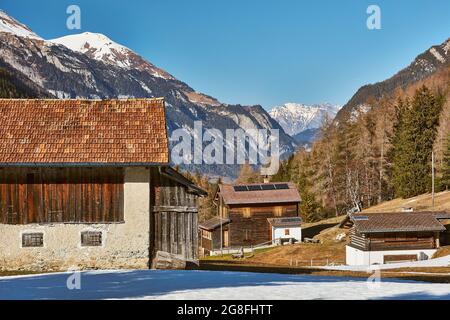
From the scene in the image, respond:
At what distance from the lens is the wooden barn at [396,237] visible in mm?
49156

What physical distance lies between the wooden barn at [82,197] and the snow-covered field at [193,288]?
324 centimetres

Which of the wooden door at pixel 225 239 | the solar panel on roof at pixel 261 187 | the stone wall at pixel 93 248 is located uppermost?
the solar panel on roof at pixel 261 187

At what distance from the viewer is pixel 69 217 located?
1102 inches

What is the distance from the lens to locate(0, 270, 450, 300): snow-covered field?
17609 millimetres

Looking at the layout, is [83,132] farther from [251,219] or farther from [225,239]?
[225,239]

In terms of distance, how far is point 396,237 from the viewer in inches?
1970

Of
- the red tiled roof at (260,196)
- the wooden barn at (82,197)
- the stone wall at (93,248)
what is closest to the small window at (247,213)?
the red tiled roof at (260,196)

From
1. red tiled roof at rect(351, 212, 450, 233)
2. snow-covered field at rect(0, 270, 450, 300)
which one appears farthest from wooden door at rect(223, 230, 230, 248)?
snow-covered field at rect(0, 270, 450, 300)

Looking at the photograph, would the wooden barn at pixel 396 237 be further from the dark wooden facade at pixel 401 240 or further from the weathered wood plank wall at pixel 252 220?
the weathered wood plank wall at pixel 252 220

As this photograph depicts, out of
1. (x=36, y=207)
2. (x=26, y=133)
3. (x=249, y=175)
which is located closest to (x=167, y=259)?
(x=36, y=207)

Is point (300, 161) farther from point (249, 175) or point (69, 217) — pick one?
point (69, 217)

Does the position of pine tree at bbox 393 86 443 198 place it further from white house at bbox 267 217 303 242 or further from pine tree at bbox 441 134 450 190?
white house at bbox 267 217 303 242

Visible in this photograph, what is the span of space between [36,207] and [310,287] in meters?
14.7

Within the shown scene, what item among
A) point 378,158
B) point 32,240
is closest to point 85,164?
point 32,240
